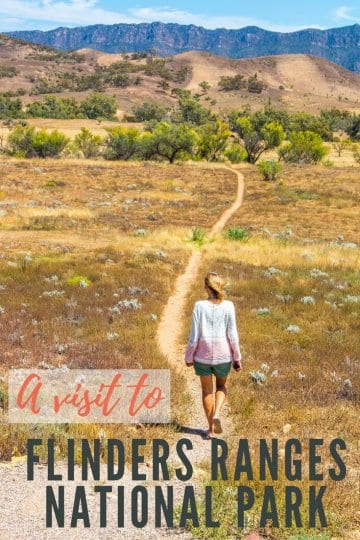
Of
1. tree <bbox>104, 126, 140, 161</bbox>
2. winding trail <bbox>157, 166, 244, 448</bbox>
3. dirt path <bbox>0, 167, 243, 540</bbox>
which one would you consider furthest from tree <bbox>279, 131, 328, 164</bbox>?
dirt path <bbox>0, 167, 243, 540</bbox>

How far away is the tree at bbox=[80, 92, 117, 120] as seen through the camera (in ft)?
427

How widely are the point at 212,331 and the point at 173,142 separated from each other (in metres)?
63.5

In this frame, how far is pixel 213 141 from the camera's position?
75.4 m

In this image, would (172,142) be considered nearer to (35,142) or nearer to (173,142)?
(173,142)

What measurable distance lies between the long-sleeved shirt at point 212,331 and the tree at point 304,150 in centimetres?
7241

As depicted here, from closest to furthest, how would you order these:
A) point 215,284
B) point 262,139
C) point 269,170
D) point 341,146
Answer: point 215,284
point 269,170
point 262,139
point 341,146

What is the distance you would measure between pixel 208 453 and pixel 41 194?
3848 cm

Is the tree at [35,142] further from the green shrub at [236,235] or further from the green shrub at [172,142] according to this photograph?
the green shrub at [236,235]

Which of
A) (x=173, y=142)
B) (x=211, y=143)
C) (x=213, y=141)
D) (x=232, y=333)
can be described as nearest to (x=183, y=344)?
(x=232, y=333)

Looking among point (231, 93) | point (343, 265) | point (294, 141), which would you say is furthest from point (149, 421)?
point (231, 93)

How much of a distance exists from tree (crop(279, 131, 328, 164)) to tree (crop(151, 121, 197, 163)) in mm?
15746

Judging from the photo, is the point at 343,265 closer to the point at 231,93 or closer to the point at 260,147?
the point at 260,147

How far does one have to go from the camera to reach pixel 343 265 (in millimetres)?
23688

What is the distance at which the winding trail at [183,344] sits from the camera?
27.0 ft
